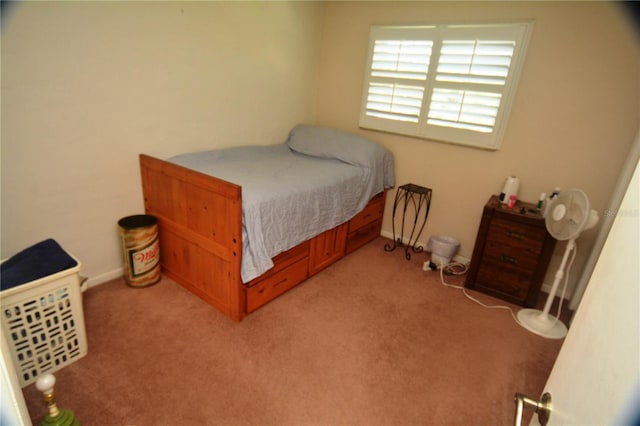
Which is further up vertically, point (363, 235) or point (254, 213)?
point (254, 213)

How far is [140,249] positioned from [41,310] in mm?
710

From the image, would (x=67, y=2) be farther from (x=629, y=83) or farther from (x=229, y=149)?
(x=629, y=83)

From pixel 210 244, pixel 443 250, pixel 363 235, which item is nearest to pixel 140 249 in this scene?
pixel 210 244

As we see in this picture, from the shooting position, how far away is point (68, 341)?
166cm

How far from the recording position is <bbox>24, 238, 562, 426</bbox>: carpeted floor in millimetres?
1533

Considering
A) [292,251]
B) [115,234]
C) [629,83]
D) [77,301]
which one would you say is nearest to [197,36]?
[115,234]

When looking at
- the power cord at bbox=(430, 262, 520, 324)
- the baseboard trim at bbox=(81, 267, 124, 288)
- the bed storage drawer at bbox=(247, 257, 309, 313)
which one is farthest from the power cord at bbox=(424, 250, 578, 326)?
the baseboard trim at bbox=(81, 267, 124, 288)

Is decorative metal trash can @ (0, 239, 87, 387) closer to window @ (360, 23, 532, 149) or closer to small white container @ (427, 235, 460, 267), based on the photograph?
small white container @ (427, 235, 460, 267)

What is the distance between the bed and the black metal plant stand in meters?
0.35

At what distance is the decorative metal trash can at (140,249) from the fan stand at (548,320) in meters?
2.56

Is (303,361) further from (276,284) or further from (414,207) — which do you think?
(414,207)

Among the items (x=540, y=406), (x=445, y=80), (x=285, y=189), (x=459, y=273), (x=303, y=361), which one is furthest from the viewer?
(x=459, y=273)

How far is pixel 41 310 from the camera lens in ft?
4.99

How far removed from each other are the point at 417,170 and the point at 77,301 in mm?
2709
